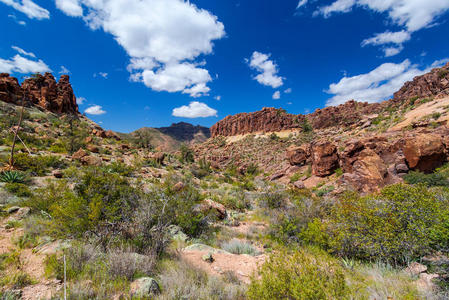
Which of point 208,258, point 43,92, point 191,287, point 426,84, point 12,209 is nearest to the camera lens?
point 191,287

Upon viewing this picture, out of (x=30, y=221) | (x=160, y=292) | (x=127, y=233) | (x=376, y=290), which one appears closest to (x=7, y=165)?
(x=30, y=221)

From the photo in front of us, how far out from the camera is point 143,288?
94.5 inches

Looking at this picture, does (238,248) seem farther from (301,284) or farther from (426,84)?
(426,84)

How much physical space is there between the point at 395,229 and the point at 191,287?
3.97 metres

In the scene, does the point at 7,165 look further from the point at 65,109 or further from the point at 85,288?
the point at 65,109

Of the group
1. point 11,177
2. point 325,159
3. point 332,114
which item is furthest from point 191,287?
point 332,114

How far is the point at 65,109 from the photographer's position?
94.8ft

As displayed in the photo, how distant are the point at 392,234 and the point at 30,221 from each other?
307 inches

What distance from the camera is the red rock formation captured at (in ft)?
107

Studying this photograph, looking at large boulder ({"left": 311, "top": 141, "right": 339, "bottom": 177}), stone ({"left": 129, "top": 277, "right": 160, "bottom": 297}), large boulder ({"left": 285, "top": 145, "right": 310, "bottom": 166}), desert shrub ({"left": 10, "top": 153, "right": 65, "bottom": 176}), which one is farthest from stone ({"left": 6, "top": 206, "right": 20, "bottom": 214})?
large boulder ({"left": 285, "top": 145, "right": 310, "bottom": 166})

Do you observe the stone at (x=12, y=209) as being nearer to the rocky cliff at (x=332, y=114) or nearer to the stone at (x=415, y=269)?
the stone at (x=415, y=269)

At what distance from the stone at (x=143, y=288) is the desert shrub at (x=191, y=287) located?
0.13 meters

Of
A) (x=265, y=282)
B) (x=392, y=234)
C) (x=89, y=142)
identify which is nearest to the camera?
(x=265, y=282)

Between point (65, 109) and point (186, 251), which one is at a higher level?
point (65, 109)
